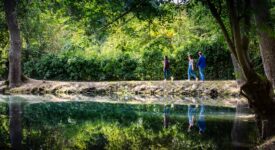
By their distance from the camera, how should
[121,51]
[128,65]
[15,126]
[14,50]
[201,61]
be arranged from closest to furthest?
1. [15,126]
2. [201,61]
3. [14,50]
4. [121,51]
5. [128,65]

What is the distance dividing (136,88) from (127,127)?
48.3ft

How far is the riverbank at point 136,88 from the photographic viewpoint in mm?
24234

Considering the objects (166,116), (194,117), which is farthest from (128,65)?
(194,117)

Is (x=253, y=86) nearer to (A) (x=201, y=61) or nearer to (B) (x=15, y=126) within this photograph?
(B) (x=15, y=126)

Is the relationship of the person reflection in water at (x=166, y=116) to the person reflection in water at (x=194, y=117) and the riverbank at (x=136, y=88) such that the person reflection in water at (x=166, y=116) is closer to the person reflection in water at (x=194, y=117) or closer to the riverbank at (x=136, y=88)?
the person reflection in water at (x=194, y=117)

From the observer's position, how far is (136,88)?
27328mm

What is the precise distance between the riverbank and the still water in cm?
652

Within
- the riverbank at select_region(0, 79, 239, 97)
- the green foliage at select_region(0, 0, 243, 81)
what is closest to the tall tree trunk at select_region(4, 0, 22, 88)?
the riverbank at select_region(0, 79, 239, 97)

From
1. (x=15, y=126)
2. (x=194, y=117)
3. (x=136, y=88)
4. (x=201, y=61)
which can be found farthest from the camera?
(x=136, y=88)

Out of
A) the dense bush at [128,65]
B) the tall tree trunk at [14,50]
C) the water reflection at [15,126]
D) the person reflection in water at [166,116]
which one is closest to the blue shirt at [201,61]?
the dense bush at [128,65]

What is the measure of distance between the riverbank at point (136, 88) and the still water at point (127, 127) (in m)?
6.52

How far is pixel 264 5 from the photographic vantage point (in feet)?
31.3

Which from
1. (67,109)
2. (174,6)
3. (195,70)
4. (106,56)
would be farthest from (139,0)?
(106,56)

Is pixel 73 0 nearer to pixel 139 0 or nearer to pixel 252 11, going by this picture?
pixel 139 0
